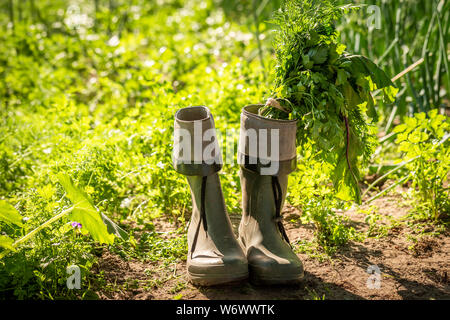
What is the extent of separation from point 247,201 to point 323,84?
1.66 feet

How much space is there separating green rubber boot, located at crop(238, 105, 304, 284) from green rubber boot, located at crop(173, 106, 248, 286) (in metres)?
0.07

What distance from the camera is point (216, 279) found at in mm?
1515

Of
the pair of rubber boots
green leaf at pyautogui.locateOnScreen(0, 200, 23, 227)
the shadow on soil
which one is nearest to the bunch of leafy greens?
the pair of rubber boots

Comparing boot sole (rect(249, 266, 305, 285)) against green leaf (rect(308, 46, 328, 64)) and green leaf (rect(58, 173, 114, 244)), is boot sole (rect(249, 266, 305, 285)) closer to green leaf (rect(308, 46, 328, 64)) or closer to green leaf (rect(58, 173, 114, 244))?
green leaf (rect(58, 173, 114, 244))

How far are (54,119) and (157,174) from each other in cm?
75

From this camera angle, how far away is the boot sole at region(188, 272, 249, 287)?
1.51 m

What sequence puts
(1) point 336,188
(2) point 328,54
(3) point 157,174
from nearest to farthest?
1. (2) point 328,54
2. (1) point 336,188
3. (3) point 157,174

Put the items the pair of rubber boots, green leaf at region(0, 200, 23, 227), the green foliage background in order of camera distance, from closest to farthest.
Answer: green leaf at region(0, 200, 23, 227)
the pair of rubber boots
the green foliage background

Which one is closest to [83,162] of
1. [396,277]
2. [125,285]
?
[125,285]

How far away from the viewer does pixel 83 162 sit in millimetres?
1933

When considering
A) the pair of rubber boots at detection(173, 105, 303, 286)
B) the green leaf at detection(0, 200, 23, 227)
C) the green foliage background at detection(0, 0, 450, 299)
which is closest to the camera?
the green leaf at detection(0, 200, 23, 227)
